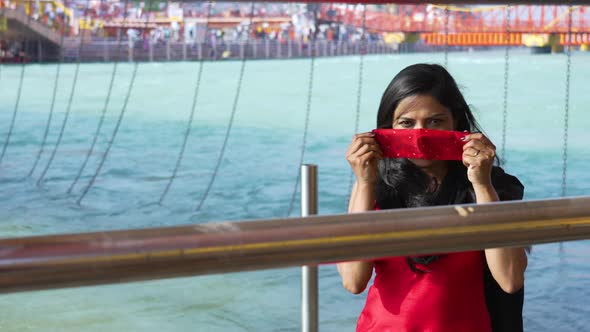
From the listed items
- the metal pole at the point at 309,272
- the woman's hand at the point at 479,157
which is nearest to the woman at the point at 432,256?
the woman's hand at the point at 479,157

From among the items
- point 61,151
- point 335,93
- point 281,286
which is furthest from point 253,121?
point 281,286

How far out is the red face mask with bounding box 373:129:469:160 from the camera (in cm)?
121

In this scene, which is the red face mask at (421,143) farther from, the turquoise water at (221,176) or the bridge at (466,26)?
the bridge at (466,26)

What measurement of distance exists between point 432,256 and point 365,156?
164 mm

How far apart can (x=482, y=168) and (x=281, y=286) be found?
151 inches

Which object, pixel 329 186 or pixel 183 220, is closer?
pixel 183 220

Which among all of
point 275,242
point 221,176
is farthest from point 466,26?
point 275,242

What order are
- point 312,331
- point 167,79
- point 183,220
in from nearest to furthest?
1. point 312,331
2. point 183,220
3. point 167,79

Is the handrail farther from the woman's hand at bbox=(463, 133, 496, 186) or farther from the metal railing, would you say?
the woman's hand at bbox=(463, 133, 496, 186)

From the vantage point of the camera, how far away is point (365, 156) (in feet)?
4.22

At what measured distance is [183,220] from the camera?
24.5 feet

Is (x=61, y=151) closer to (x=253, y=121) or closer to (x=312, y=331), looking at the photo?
(x=253, y=121)

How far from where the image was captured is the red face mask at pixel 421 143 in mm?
1214

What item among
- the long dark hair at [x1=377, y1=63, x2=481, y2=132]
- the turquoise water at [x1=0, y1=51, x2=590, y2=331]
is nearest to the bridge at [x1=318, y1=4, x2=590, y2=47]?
the turquoise water at [x1=0, y1=51, x2=590, y2=331]
